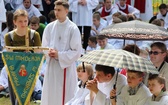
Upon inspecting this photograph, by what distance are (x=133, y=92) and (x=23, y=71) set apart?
2.00 m

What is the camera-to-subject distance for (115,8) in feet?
48.6

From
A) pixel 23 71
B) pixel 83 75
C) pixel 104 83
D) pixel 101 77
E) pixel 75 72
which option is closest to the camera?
pixel 101 77

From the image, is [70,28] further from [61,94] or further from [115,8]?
A: [115,8]

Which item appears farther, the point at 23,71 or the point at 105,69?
the point at 23,71

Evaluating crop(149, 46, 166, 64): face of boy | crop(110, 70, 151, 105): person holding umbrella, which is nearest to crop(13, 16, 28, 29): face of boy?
crop(149, 46, 166, 64): face of boy

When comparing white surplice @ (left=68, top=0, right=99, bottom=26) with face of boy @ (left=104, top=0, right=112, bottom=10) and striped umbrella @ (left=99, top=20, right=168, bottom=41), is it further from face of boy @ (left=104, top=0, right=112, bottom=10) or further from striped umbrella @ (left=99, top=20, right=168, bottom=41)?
striped umbrella @ (left=99, top=20, right=168, bottom=41)

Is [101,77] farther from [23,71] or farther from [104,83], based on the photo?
[23,71]

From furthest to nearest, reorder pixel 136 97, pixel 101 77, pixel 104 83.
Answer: pixel 104 83 → pixel 101 77 → pixel 136 97

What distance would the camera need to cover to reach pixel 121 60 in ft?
18.2

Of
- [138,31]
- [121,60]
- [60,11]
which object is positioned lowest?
[121,60]

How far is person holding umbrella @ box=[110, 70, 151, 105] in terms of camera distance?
5.84m

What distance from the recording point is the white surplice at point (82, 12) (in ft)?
45.6

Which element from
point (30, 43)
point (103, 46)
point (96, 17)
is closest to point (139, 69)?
point (30, 43)

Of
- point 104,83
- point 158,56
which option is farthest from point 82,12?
point 104,83
